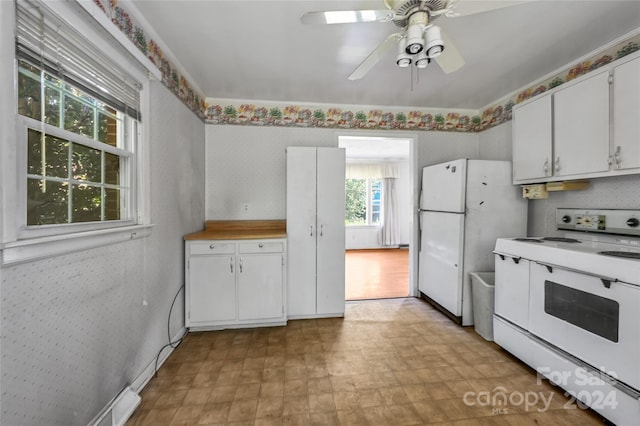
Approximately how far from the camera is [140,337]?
1654 millimetres

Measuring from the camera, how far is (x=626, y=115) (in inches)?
59.1

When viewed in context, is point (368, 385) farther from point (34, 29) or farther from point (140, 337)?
point (34, 29)

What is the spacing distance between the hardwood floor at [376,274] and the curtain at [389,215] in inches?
13.9

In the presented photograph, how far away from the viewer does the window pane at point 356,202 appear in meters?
6.48

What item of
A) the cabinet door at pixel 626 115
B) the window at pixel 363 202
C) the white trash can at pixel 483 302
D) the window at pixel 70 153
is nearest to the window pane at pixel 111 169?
the window at pixel 70 153

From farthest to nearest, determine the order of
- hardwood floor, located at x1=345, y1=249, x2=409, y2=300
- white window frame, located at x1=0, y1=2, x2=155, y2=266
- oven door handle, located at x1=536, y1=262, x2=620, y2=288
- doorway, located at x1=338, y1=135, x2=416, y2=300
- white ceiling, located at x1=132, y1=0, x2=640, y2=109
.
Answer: doorway, located at x1=338, y1=135, x2=416, y2=300 → hardwood floor, located at x1=345, y1=249, x2=409, y2=300 → white ceiling, located at x1=132, y1=0, x2=640, y2=109 → oven door handle, located at x1=536, y1=262, x2=620, y2=288 → white window frame, located at x1=0, y1=2, x2=155, y2=266

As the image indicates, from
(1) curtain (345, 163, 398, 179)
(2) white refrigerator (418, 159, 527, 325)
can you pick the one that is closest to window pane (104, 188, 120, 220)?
(2) white refrigerator (418, 159, 527, 325)

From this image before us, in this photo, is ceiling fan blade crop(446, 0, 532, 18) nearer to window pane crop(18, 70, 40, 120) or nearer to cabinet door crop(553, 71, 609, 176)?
cabinet door crop(553, 71, 609, 176)

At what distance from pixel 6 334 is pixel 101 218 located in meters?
0.66

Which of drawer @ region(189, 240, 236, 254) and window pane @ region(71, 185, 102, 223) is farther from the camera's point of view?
drawer @ region(189, 240, 236, 254)

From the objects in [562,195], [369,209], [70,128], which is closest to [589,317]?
[562,195]

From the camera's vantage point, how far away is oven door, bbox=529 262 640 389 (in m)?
1.24

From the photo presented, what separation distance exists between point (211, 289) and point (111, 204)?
46.9 inches

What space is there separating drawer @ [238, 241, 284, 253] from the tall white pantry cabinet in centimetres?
15
